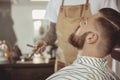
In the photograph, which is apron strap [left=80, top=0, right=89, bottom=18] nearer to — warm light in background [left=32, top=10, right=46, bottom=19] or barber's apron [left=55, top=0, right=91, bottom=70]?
barber's apron [left=55, top=0, right=91, bottom=70]

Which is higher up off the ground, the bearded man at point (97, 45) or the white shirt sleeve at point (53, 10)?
the white shirt sleeve at point (53, 10)

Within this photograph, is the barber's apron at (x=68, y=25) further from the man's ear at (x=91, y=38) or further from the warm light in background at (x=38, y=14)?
the warm light in background at (x=38, y=14)

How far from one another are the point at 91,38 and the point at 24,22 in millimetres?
2033

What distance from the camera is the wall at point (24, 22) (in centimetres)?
308

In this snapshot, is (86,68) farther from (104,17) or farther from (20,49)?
(20,49)

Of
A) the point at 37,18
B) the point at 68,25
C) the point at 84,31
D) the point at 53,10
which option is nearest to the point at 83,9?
the point at 68,25

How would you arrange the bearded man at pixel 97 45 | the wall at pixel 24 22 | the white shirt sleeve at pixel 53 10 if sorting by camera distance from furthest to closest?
1. the wall at pixel 24 22
2. the white shirt sleeve at pixel 53 10
3. the bearded man at pixel 97 45

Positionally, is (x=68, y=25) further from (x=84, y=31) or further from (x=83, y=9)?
(x=84, y=31)

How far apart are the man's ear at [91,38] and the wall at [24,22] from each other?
1.97m

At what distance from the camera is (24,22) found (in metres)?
3.09

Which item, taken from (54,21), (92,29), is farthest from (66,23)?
(92,29)

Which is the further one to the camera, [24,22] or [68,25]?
[24,22]

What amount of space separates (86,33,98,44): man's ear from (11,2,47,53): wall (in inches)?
77.8

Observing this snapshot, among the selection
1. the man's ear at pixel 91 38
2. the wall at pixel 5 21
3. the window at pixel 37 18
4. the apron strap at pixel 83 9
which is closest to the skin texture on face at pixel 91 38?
the man's ear at pixel 91 38
